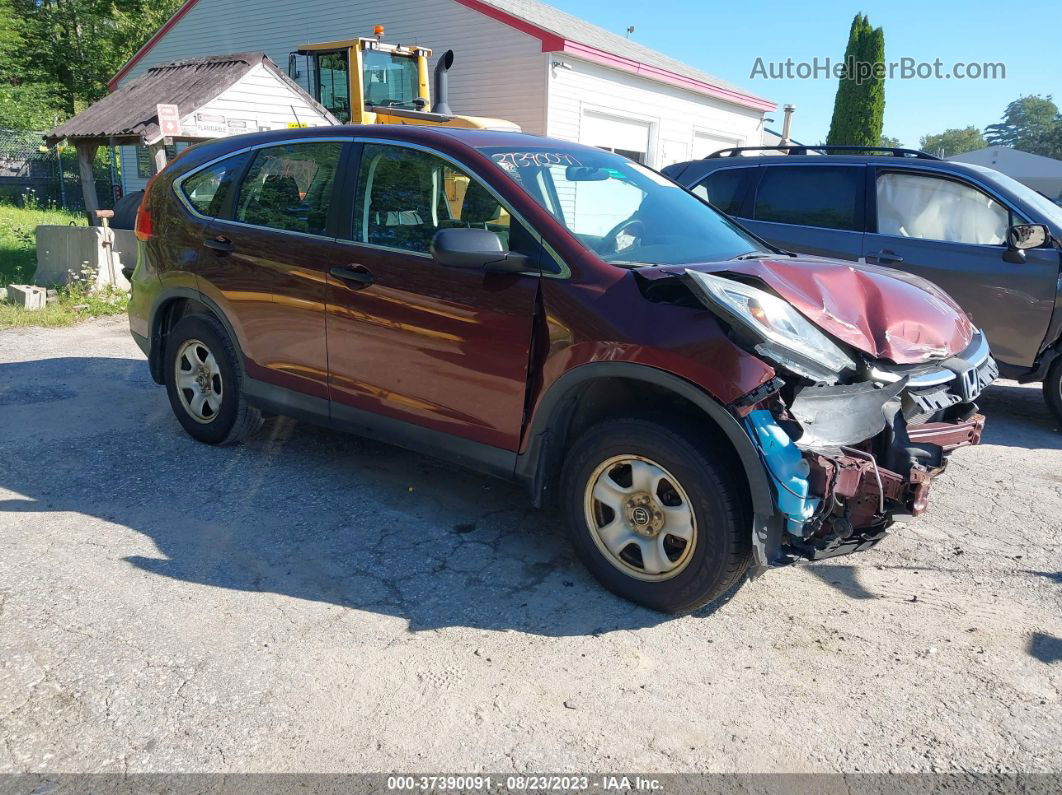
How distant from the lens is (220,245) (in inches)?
182

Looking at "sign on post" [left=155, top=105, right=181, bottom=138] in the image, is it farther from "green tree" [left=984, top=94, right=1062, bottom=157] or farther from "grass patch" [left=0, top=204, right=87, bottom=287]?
"green tree" [left=984, top=94, right=1062, bottom=157]

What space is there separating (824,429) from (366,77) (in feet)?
44.2

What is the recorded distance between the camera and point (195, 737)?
99.5 inches

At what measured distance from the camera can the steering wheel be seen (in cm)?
355

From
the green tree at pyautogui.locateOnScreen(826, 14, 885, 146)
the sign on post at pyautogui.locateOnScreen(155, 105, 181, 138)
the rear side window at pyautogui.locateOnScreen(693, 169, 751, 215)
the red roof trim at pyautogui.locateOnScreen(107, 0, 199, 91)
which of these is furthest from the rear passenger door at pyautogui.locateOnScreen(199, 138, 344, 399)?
the green tree at pyautogui.locateOnScreen(826, 14, 885, 146)

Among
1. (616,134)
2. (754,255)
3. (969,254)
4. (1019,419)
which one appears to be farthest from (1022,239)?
(616,134)

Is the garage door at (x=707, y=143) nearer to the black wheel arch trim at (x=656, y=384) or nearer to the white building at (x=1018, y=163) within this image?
the black wheel arch trim at (x=656, y=384)

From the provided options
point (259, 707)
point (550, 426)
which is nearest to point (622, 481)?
point (550, 426)

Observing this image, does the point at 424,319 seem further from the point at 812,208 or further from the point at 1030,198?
the point at 1030,198

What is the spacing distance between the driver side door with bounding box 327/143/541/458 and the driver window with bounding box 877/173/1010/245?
414 cm

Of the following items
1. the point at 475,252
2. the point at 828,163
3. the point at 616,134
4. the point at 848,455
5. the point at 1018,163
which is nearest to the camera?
the point at 848,455

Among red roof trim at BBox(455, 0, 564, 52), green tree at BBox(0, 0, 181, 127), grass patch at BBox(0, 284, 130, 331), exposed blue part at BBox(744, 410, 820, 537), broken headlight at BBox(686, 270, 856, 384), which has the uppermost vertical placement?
green tree at BBox(0, 0, 181, 127)

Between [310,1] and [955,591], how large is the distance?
21.0 m

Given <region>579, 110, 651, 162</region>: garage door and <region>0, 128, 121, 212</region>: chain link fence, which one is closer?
<region>579, 110, 651, 162</region>: garage door
